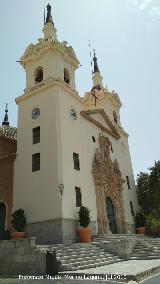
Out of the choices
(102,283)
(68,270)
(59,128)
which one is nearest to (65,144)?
(59,128)

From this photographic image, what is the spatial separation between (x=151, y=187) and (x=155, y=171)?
1.77m

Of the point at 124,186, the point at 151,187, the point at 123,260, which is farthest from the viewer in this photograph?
the point at 151,187

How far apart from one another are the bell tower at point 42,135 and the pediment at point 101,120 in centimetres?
253

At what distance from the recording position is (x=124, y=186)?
28.7 metres

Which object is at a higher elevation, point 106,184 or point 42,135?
point 42,135

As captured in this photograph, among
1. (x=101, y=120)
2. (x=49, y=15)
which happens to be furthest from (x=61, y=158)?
(x=49, y=15)

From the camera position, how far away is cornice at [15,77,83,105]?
22.9 metres

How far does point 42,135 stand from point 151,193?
15.4 metres

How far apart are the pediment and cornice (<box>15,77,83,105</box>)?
1.68m

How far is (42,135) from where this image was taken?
2155 cm

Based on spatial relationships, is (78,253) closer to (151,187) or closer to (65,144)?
(65,144)

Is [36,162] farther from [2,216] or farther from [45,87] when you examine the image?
[45,87]

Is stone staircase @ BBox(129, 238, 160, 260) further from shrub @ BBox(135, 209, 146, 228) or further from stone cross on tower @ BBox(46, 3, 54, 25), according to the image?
stone cross on tower @ BBox(46, 3, 54, 25)

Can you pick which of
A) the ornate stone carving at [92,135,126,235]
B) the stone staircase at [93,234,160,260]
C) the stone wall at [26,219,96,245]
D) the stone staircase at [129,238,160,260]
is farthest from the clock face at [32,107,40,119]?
the stone staircase at [129,238,160,260]
